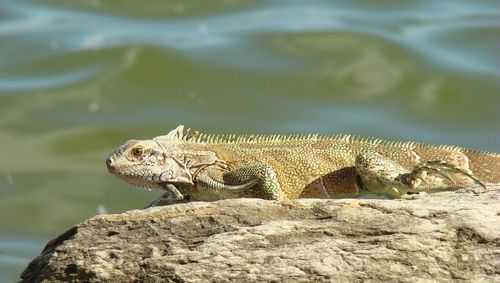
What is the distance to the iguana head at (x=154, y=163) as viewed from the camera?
8584mm

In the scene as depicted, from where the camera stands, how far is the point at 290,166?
886 centimetres

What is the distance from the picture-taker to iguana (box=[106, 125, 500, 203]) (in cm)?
857

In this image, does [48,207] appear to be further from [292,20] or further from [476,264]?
[476,264]

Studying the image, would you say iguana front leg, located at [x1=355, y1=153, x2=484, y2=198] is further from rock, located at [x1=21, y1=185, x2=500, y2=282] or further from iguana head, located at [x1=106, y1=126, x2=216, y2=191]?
iguana head, located at [x1=106, y1=126, x2=216, y2=191]

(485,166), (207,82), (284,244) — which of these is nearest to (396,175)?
(485,166)

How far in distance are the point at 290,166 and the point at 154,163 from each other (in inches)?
40.3

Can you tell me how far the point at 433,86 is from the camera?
18672mm

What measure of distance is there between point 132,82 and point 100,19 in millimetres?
2921

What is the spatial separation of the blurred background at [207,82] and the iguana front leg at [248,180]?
6.61 metres

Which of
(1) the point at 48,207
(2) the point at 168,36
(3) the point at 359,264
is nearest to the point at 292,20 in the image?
(2) the point at 168,36

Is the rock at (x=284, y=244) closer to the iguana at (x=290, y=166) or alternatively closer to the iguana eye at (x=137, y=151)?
the iguana at (x=290, y=166)

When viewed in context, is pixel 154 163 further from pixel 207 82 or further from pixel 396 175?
pixel 207 82

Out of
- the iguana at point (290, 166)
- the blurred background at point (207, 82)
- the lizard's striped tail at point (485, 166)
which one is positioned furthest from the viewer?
the blurred background at point (207, 82)

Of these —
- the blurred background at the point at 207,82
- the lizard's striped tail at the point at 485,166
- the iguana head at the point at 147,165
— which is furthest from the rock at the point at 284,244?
the blurred background at the point at 207,82
